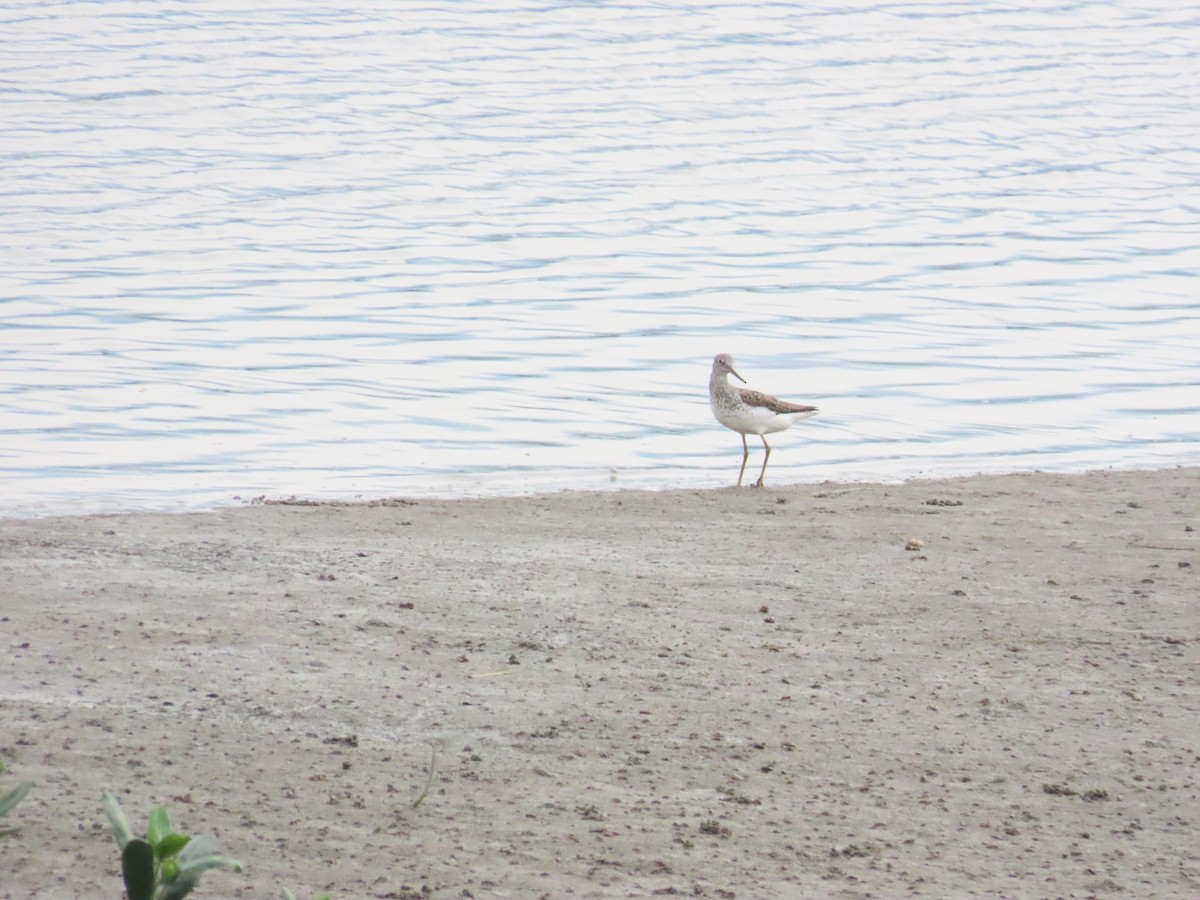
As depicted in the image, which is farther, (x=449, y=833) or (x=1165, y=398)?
(x=1165, y=398)

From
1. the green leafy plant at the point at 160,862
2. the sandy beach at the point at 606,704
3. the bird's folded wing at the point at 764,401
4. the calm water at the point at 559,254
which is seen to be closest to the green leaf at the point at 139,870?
the green leafy plant at the point at 160,862

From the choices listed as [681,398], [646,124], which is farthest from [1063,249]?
[646,124]

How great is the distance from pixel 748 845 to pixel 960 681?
172 centimetres

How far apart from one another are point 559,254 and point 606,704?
12835 mm

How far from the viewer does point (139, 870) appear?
3.00m

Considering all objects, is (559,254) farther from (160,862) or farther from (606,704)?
(160,862)

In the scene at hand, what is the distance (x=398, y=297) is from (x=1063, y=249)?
23.7 ft

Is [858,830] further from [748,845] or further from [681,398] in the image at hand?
[681,398]

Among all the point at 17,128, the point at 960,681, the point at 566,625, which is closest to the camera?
the point at 960,681

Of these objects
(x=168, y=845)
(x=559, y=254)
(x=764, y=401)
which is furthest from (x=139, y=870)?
(x=559, y=254)

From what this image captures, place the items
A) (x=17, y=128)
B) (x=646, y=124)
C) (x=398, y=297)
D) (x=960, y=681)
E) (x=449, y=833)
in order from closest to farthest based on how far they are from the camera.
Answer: (x=449, y=833)
(x=960, y=681)
(x=398, y=297)
(x=17, y=128)
(x=646, y=124)

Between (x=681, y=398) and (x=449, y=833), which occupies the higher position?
(x=449, y=833)

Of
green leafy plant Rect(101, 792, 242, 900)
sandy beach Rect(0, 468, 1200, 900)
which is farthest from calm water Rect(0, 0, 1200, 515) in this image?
green leafy plant Rect(101, 792, 242, 900)

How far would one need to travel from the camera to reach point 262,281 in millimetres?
16406
